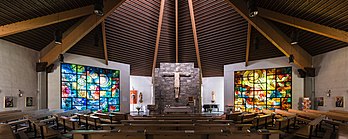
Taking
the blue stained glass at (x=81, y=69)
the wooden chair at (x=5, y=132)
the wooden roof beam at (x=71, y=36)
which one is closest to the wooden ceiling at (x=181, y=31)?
the wooden roof beam at (x=71, y=36)

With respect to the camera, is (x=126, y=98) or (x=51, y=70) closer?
(x=51, y=70)

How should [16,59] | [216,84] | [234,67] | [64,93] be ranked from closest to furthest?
[16,59] → [64,93] → [234,67] → [216,84]

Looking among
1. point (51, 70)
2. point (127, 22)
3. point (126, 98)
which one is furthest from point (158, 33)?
point (51, 70)

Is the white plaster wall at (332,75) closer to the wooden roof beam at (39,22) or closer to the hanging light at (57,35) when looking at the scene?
the wooden roof beam at (39,22)

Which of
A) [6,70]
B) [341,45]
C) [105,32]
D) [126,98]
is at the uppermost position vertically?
[105,32]

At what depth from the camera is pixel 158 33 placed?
14.0 metres

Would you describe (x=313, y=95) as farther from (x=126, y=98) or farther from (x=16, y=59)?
(x=16, y=59)

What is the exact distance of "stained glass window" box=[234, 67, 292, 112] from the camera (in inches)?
516

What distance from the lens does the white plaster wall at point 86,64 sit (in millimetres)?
11484

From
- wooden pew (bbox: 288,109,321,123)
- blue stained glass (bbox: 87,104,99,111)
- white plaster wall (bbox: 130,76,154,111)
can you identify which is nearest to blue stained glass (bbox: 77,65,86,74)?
blue stained glass (bbox: 87,104,99,111)

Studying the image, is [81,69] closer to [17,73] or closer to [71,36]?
[71,36]

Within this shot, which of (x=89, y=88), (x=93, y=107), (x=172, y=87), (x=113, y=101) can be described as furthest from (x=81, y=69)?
(x=172, y=87)

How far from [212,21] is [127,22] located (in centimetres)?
471

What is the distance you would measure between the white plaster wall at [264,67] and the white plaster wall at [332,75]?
98 cm
